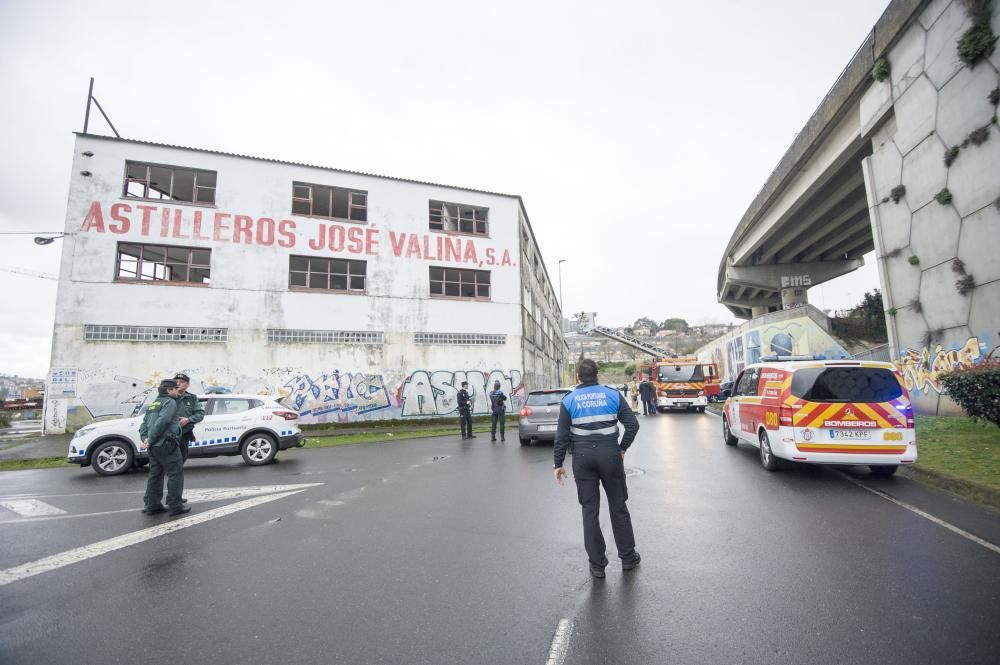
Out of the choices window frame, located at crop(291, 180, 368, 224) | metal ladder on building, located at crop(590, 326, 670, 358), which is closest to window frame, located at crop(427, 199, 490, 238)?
window frame, located at crop(291, 180, 368, 224)

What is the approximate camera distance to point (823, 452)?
6887mm

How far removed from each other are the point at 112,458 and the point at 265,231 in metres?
14.1

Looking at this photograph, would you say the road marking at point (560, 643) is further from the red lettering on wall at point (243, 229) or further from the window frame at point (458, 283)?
the red lettering on wall at point (243, 229)

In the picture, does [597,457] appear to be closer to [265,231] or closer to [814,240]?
[265,231]

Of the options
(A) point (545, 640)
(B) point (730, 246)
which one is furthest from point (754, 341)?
(A) point (545, 640)

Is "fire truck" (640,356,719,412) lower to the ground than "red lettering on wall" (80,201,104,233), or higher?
lower

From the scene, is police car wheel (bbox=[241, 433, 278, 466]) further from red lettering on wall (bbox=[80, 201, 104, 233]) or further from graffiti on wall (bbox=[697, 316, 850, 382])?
graffiti on wall (bbox=[697, 316, 850, 382])

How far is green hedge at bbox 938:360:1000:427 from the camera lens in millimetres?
7820

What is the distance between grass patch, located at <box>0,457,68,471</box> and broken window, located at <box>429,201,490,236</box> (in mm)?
16953

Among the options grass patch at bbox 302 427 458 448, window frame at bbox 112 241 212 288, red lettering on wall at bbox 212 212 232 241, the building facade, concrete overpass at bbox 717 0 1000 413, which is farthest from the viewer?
red lettering on wall at bbox 212 212 232 241

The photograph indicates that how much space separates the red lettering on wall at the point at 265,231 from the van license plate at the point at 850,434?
2148cm

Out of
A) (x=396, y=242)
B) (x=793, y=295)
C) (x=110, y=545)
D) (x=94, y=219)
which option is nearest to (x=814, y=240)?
(x=793, y=295)

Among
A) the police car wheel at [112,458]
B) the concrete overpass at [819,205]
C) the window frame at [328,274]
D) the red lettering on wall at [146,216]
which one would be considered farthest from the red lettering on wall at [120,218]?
the concrete overpass at [819,205]

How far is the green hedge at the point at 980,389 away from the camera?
7820 mm
